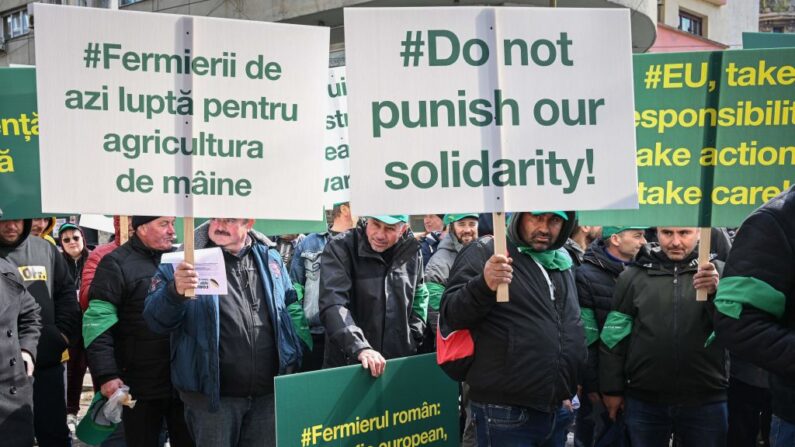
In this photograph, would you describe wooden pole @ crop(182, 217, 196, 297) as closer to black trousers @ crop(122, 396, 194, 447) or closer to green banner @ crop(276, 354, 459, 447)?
green banner @ crop(276, 354, 459, 447)

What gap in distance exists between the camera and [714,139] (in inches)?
161

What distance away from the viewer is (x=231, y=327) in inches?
161

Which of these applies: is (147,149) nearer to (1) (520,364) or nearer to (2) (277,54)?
(2) (277,54)

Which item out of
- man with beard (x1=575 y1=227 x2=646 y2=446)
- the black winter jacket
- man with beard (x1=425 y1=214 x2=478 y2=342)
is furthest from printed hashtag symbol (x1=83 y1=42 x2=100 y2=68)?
man with beard (x1=575 y1=227 x2=646 y2=446)

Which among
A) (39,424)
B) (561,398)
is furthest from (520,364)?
(39,424)

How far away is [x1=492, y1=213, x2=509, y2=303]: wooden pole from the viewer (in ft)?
11.5

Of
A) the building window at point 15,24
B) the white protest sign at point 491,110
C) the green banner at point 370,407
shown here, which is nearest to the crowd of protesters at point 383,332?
the green banner at point 370,407

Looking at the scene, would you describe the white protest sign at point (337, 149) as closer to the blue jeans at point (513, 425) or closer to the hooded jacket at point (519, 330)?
the hooded jacket at point (519, 330)

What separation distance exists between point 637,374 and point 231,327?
6.98ft

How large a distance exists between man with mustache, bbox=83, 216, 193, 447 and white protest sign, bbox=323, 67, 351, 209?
143 centimetres

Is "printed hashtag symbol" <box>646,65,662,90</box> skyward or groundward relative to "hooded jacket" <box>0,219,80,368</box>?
skyward

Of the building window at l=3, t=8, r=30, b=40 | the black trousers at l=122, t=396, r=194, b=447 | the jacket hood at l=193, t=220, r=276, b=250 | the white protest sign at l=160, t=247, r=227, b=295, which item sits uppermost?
the building window at l=3, t=8, r=30, b=40

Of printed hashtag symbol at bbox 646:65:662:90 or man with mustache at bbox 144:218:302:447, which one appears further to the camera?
printed hashtag symbol at bbox 646:65:662:90

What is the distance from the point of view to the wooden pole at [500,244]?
3500mm
